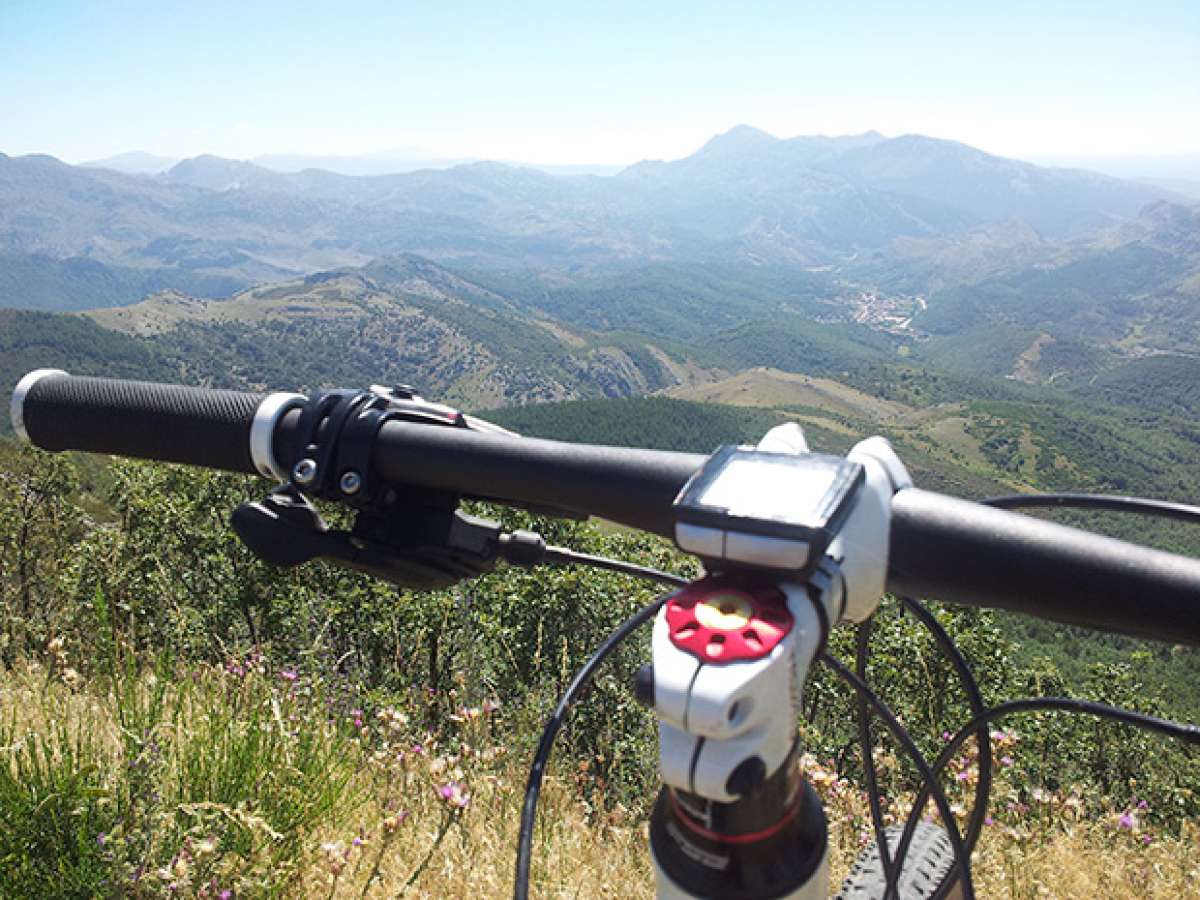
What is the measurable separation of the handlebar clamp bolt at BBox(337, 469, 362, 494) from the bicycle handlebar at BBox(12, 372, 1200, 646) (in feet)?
0.19

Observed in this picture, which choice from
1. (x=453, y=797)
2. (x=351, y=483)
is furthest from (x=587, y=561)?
(x=453, y=797)

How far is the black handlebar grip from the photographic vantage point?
1.80 meters

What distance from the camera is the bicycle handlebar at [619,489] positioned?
3.37 ft

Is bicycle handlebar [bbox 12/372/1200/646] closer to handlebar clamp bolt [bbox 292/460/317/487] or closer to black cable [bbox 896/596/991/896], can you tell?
handlebar clamp bolt [bbox 292/460/317/487]

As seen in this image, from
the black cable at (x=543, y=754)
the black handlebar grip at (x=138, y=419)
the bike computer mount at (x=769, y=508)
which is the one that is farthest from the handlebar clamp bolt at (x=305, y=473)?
the bike computer mount at (x=769, y=508)

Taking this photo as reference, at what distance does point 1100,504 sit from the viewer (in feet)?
4.81

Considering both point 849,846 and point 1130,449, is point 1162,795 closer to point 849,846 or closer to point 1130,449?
point 849,846

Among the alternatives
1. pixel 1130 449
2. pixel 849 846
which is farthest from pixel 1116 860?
pixel 1130 449

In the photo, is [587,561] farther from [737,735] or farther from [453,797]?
[453,797]

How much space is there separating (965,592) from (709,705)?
0.55 meters

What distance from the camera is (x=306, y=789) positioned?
9.00ft

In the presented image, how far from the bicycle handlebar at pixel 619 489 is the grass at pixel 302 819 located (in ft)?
3.31

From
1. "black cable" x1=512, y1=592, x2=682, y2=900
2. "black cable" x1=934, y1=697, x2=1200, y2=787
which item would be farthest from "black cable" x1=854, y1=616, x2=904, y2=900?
"black cable" x1=512, y1=592, x2=682, y2=900

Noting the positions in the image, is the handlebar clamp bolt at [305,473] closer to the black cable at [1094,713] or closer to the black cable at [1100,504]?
the black cable at [1100,504]
